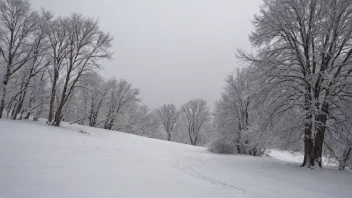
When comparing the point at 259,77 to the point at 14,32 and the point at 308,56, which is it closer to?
the point at 308,56

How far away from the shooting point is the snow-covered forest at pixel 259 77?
31.5 ft

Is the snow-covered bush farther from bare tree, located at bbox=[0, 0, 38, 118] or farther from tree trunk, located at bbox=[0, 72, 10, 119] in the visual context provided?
tree trunk, located at bbox=[0, 72, 10, 119]

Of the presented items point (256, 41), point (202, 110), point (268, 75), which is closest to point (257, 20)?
point (256, 41)

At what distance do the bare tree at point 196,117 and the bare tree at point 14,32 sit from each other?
33.2m

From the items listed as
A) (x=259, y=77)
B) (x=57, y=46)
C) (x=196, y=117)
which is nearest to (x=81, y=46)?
(x=57, y=46)

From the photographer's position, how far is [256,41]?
11789 millimetres

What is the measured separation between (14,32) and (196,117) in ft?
115

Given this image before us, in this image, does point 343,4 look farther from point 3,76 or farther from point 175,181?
point 3,76

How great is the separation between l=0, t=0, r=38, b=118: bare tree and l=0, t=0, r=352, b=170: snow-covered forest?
8cm

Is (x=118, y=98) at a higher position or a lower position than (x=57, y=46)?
lower

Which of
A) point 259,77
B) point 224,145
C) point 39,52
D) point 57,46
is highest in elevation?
point 57,46

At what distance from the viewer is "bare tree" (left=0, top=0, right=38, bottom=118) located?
55.9ft

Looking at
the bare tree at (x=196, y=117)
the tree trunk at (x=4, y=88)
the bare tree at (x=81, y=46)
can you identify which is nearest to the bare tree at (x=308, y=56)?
the bare tree at (x=81, y=46)

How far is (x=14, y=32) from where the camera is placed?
17.5 meters
